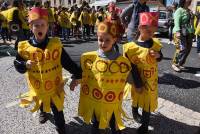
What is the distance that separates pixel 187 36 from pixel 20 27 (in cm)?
565

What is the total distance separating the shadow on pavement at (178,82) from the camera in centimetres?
703

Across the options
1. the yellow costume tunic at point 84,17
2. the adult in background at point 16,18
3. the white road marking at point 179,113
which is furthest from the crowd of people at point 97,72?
the yellow costume tunic at point 84,17

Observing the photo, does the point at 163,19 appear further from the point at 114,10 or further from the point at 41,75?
the point at 41,75

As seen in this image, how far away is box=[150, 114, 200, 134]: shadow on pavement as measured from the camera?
14.9 ft

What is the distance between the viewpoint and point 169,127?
4.68 m

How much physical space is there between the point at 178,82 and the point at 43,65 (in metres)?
4.02

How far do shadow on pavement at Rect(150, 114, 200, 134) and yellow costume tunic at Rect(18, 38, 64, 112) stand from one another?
4.56 ft

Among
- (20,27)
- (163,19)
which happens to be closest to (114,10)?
(20,27)

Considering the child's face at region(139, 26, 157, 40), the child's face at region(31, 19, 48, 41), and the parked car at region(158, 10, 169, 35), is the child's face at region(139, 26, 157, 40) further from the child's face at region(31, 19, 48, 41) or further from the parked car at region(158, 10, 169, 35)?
the parked car at region(158, 10, 169, 35)

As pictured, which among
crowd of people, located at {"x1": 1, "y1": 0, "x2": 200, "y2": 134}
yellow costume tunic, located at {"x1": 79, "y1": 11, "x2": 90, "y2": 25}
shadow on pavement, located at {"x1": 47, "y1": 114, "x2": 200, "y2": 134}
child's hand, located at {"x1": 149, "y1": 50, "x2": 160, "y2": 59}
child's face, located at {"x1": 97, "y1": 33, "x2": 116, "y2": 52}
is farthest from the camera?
yellow costume tunic, located at {"x1": 79, "y1": 11, "x2": 90, "y2": 25}

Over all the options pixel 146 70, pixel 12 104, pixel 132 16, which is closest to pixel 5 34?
pixel 132 16

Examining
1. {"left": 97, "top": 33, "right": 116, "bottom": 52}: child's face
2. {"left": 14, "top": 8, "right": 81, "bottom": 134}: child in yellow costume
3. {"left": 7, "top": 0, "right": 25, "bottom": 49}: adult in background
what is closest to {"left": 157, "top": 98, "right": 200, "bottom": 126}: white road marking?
{"left": 14, "top": 8, "right": 81, "bottom": 134}: child in yellow costume

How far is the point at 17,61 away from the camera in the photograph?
13.3 feet

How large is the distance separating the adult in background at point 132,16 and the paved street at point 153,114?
1.22 m
